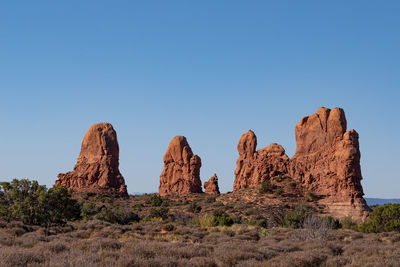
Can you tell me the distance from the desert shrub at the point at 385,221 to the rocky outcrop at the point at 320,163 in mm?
13251

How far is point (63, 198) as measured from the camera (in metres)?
23.7

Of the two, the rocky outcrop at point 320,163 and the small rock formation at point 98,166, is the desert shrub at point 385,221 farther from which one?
the small rock formation at point 98,166

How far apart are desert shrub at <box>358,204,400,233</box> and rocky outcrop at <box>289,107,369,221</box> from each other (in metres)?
13.4

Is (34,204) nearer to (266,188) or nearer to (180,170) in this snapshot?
(266,188)

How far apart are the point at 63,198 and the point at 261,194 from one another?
34072mm

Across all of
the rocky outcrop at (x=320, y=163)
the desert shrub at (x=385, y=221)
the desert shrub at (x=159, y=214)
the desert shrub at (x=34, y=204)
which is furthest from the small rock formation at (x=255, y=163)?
the desert shrub at (x=34, y=204)

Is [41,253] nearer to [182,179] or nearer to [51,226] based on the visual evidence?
[51,226]

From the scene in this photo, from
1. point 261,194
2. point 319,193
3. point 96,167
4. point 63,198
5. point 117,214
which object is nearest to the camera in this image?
point 63,198

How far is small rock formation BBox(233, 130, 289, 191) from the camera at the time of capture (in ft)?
187

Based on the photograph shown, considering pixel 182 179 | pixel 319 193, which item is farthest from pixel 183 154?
pixel 319 193

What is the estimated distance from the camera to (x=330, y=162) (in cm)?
4991

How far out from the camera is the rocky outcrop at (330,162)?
152ft

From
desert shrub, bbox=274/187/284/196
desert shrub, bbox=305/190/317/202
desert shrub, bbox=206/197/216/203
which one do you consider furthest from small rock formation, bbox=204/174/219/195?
desert shrub, bbox=305/190/317/202

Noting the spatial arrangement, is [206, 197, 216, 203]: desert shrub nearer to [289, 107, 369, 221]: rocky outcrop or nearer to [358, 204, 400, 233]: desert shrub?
[289, 107, 369, 221]: rocky outcrop
